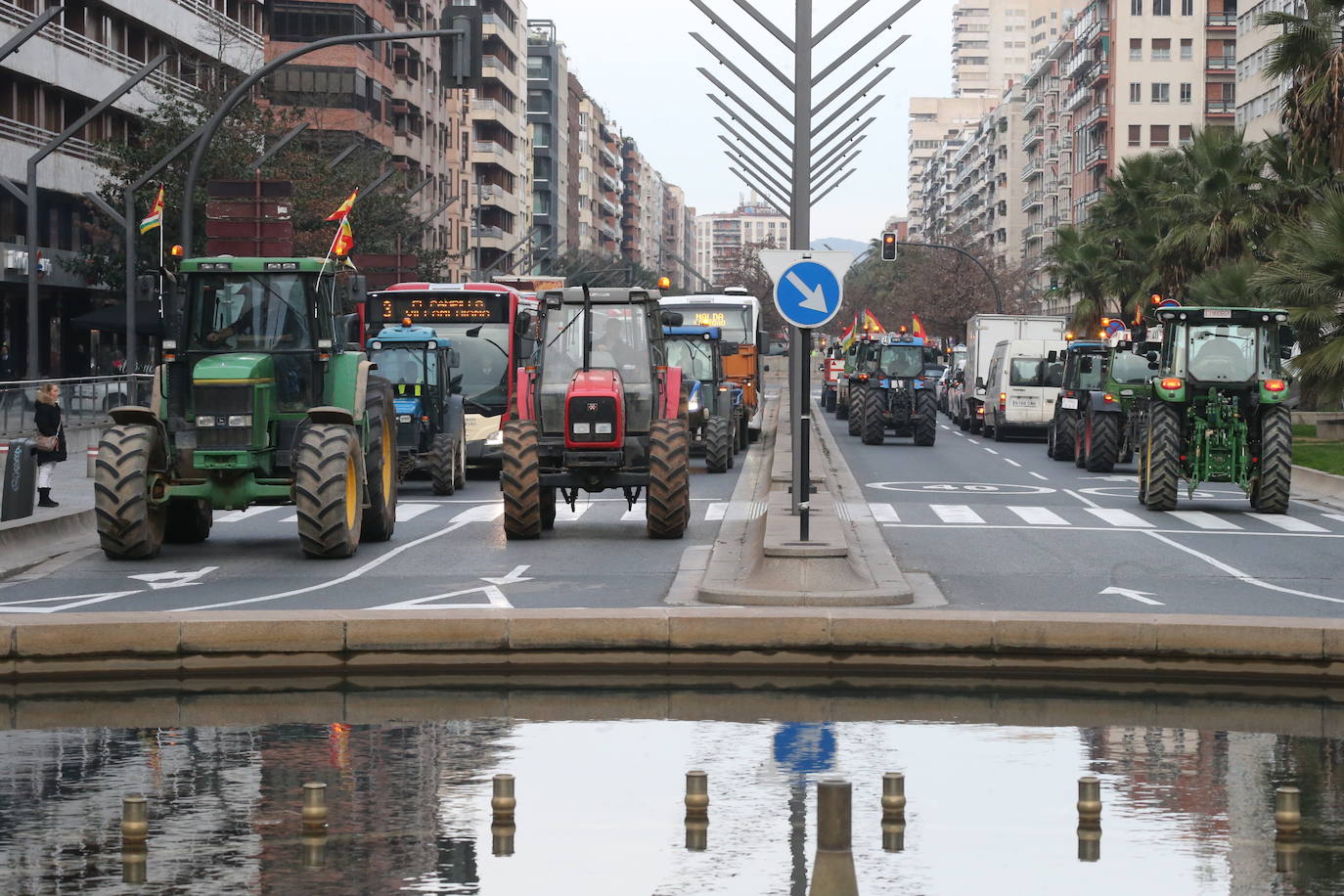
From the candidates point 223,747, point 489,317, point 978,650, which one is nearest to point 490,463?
point 489,317

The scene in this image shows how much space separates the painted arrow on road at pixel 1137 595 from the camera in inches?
616

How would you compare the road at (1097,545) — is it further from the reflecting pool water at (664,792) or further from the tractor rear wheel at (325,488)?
the tractor rear wheel at (325,488)

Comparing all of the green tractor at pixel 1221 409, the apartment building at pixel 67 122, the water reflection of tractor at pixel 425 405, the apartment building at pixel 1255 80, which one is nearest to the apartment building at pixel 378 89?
the apartment building at pixel 67 122

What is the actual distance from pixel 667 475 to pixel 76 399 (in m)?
22.3

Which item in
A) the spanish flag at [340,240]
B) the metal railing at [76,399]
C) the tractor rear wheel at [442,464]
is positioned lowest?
the tractor rear wheel at [442,464]

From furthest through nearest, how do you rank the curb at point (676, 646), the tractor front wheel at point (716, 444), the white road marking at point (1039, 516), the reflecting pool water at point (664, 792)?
the tractor front wheel at point (716, 444), the white road marking at point (1039, 516), the curb at point (676, 646), the reflecting pool water at point (664, 792)

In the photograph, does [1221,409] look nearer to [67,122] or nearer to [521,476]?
[521,476]

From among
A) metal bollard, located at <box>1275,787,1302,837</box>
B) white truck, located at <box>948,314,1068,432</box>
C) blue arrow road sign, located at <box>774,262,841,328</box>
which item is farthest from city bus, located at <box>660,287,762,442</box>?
metal bollard, located at <box>1275,787,1302,837</box>

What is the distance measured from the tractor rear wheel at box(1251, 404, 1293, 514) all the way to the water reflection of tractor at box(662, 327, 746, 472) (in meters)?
10.3

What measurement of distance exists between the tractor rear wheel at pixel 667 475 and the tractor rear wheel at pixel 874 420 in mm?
25137

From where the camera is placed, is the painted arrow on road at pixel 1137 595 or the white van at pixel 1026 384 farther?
the white van at pixel 1026 384

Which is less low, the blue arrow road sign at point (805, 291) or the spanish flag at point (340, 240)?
the spanish flag at point (340, 240)

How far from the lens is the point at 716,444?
34031mm

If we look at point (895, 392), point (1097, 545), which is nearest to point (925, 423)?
point (895, 392)
